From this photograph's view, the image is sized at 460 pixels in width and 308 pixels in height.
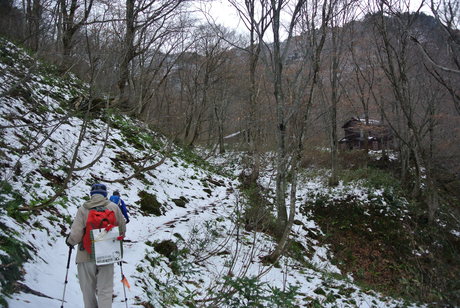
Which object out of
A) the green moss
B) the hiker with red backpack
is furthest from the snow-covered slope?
the hiker with red backpack

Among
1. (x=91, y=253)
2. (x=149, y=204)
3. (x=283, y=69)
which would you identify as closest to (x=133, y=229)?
(x=149, y=204)

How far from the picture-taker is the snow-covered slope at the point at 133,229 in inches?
152

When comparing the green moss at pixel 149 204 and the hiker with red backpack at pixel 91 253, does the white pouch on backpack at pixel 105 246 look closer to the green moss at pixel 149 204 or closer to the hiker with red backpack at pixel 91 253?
the hiker with red backpack at pixel 91 253

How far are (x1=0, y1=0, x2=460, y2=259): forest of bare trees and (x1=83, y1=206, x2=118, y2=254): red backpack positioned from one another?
2.47 meters

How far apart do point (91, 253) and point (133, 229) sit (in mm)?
3898

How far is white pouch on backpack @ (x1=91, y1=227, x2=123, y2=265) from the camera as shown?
3.31 meters

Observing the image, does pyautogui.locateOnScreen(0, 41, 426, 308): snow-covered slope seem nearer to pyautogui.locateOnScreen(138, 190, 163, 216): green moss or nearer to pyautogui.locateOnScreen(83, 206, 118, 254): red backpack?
pyautogui.locateOnScreen(138, 190, 163, 216): green moss

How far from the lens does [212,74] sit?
20.3 meters

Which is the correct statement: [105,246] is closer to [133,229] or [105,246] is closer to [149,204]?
[133,229]

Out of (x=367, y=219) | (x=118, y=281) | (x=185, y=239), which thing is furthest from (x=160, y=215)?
(x=367, y=219)

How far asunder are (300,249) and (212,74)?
48.3 ft

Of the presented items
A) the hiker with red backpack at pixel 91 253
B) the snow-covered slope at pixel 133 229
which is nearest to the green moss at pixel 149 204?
the snow-covered slope at pixel 133 229

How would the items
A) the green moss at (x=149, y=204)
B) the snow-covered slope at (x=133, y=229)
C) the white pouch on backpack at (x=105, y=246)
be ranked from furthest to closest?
1. the green moss at (x=149, y=204)
2. the snow-covered slope at (x=133, y=229)
3. the white pouch on backpack at (x=105, y=246)

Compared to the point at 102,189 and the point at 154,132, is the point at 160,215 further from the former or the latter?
the point at 154,132
